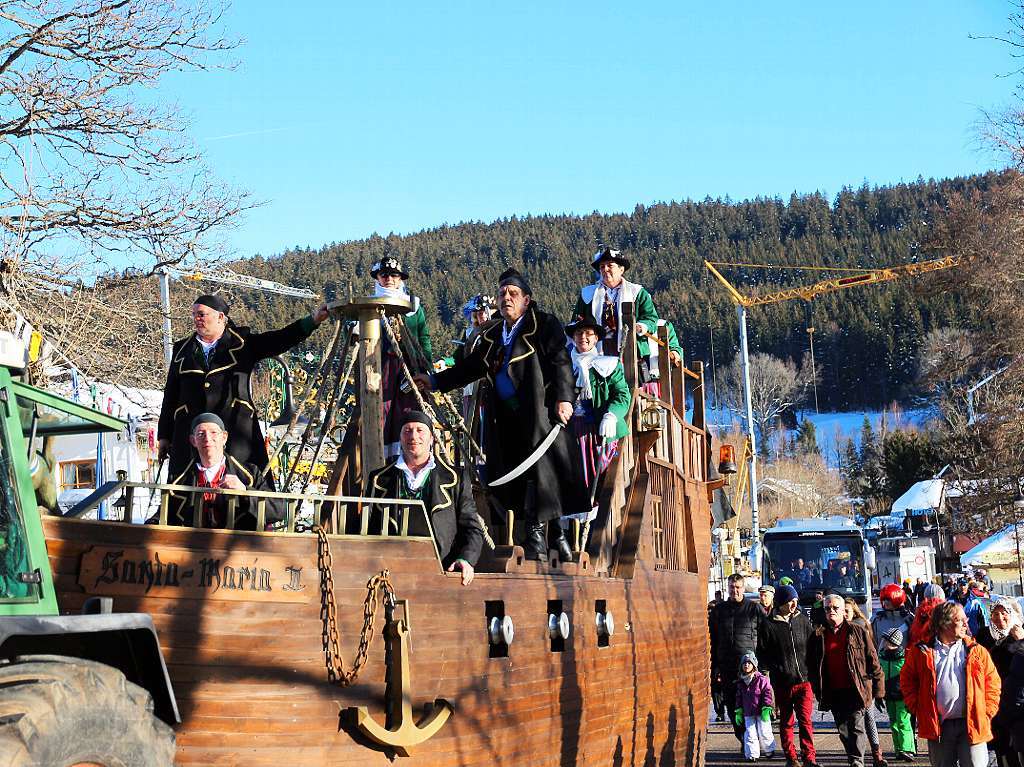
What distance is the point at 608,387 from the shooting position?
10492 millimetres

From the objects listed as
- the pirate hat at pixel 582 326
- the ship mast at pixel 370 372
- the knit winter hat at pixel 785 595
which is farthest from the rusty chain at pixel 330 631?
the knit winter hat at pixel 785 595

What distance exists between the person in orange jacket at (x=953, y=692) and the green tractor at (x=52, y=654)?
5.51 metres

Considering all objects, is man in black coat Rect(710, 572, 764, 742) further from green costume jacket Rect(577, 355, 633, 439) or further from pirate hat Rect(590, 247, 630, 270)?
green costume jacket Rect(577, 355, 633, 439)

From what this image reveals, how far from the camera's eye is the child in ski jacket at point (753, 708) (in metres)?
14.5

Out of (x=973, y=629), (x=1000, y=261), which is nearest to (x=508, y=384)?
(x=973, y=629)

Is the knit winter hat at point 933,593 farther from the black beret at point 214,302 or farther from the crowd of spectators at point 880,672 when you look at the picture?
the black beret at point 214,302

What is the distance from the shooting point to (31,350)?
599 cm

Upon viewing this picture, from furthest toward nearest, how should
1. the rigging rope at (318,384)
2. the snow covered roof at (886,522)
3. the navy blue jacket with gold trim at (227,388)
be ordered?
the snow covered roof at (886,522)
the navy blue jacket with gold trim at (227,388)
the rigging rope at (318,384)

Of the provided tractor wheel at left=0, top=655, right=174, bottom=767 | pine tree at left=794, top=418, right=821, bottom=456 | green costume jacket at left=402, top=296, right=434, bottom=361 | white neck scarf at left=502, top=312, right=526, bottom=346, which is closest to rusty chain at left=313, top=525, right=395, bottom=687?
tractor wheel at left=0, top=655, right=174, bottom=767

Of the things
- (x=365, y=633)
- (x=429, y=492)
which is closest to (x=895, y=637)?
(x=429, y=492)

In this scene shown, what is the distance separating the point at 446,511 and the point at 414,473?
0.96ft

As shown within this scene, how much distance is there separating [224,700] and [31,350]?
5.98ft

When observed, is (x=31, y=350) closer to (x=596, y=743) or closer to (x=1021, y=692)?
(x=596, y=743)

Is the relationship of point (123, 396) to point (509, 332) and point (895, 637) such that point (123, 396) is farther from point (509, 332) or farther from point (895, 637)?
point (895, 637)
